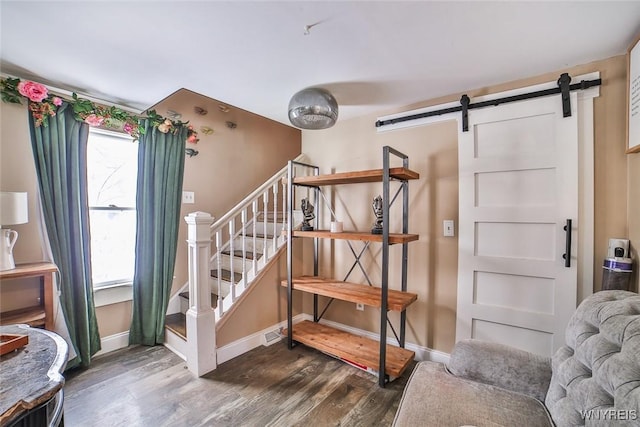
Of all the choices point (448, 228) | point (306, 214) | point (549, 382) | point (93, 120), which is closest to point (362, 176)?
point (306, 214)

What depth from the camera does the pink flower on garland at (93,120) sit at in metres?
2.11

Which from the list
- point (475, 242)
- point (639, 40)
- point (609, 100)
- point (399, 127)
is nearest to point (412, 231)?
point (475, 242)

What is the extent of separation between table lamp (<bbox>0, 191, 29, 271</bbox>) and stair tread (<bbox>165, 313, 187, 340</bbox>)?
1161 millimetres

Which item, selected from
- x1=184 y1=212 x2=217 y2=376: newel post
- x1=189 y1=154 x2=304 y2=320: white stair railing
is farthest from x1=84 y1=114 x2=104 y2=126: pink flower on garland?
x1=189 y1=154 x2=304 y2=320: white stair railing

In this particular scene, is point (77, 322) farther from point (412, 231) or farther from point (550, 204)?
point (550, 204)

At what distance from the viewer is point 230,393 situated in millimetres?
1863

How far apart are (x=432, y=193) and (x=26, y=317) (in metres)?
3.01

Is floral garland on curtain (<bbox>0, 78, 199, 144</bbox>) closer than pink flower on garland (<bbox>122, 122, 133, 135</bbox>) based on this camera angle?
Yes

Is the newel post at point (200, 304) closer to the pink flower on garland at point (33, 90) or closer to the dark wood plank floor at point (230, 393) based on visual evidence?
the dark wood plank floor at point (230, 393)

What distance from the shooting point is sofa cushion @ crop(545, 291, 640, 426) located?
2.57 feet

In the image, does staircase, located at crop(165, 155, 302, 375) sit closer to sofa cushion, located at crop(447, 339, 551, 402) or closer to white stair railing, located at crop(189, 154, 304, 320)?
white stair railing, located at crop(189, 154, 304, 320)

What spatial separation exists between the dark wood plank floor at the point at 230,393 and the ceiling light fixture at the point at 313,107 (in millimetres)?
1933

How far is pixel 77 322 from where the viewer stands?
82.6 inches

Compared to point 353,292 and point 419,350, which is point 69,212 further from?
point 419,350
